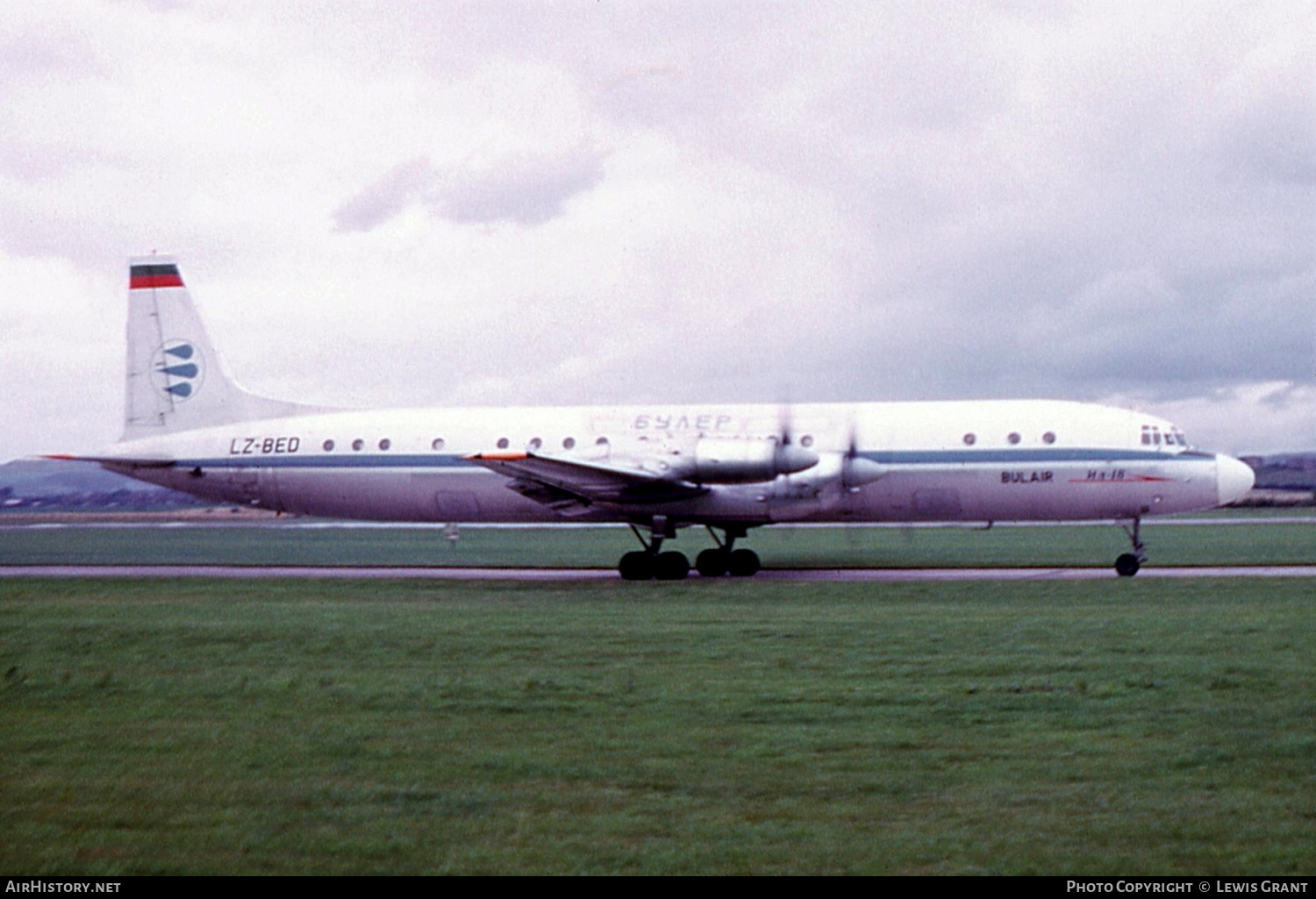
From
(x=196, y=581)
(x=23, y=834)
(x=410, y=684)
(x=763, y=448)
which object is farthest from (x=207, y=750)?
(x=196, y=581)

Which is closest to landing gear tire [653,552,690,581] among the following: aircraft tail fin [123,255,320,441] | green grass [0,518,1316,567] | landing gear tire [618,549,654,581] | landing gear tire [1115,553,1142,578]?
landing gear tire [618,549,654,581]

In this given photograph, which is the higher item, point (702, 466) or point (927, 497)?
point (702, 466)

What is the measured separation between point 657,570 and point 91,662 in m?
14.9

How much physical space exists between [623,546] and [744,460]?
1776cm

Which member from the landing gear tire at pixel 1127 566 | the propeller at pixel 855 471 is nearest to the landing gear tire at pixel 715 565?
the propeller at pixel 855 471

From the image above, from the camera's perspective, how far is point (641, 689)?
12633 mm

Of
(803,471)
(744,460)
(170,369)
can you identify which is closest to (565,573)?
(744,460)

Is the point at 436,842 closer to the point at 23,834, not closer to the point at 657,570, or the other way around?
the point at 23,834

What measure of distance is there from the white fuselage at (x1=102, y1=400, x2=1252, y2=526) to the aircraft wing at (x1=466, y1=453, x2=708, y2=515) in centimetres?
12

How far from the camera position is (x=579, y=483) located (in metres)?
28.2

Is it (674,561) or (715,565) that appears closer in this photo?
(674,561)

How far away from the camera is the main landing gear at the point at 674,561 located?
28.5m

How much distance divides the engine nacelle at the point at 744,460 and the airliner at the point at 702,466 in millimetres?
37

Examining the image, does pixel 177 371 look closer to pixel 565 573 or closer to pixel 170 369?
pixel 170 369
